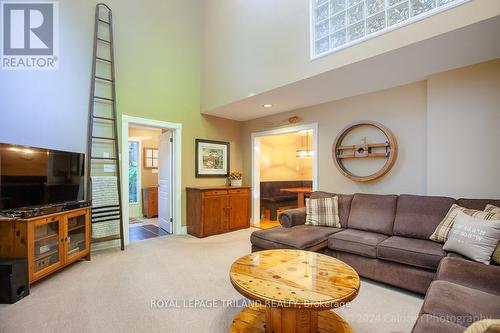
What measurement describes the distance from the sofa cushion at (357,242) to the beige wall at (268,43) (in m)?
1.94

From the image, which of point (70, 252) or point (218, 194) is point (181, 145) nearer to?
point (218, 194)

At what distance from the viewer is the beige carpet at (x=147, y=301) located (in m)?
1.92

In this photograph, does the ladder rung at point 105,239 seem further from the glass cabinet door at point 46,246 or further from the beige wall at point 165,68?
the beige wall at point 165,68

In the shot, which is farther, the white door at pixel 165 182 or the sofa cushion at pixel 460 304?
the white door at pixel 165 182

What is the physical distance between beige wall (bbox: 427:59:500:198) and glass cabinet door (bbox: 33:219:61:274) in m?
4.41

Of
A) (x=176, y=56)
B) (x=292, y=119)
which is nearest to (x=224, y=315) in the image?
(x=292, y=119)

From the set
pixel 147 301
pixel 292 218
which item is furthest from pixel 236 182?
pixel 147 301

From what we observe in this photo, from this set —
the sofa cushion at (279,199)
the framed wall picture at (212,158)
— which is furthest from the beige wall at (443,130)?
the framed wall picture at (212,158)

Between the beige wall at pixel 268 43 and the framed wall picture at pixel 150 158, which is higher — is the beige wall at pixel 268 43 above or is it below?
above

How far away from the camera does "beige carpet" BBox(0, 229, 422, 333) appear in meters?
1.92

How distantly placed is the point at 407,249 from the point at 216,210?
10.1 feet

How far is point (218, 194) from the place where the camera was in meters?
4.64

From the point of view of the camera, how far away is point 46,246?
2.70m

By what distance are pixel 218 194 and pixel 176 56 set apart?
8.71 ft
